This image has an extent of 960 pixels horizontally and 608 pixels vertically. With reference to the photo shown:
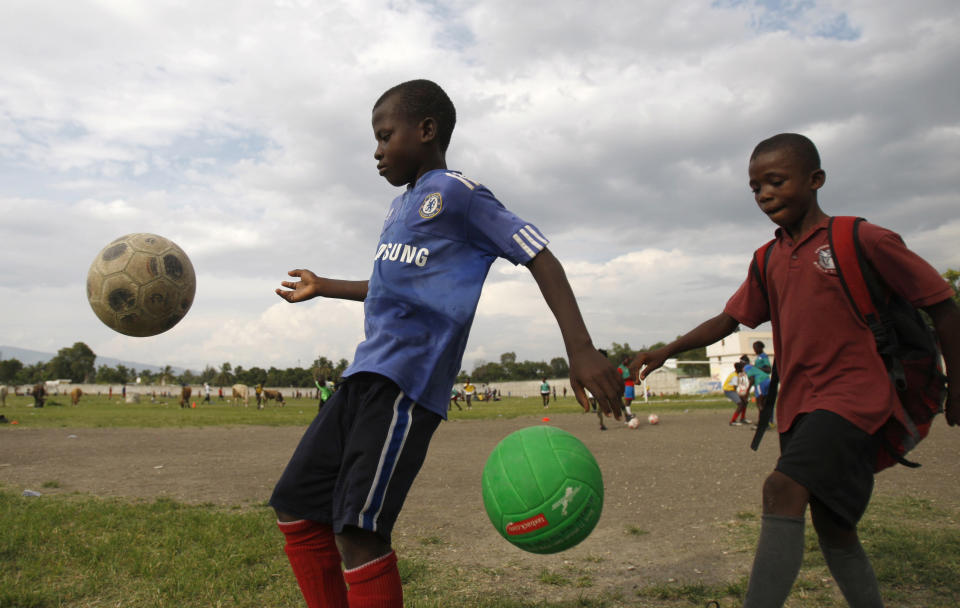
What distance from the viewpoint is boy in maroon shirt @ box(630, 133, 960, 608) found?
226 cm

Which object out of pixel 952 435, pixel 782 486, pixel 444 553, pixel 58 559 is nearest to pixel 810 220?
pixel 782 486

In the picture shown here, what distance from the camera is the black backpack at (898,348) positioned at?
241 centimetres

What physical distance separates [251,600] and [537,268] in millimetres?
2632

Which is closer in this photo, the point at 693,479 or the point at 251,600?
the point at 251,600

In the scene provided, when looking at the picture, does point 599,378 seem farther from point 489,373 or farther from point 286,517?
point 489,373

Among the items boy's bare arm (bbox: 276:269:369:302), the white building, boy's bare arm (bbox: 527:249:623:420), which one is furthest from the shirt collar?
the white building

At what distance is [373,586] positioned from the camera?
2.09 metres

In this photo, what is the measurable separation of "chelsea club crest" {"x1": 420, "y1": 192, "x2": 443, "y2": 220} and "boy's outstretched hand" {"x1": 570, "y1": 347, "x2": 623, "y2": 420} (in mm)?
787

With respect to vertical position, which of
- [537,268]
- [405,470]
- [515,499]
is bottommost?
[515,499]

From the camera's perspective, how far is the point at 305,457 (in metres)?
2.27

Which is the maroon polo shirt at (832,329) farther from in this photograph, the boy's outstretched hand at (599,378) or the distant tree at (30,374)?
the distant tree at (30,374)

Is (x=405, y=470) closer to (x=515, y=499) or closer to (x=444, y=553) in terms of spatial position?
(x=515, y=499)

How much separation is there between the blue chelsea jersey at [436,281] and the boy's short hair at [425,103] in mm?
366

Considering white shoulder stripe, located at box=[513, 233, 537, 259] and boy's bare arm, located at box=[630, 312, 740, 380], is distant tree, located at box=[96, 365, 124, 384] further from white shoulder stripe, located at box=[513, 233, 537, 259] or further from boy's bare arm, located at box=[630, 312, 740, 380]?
white shoulder stripe, located at box=[513, 233, 537, 259]
